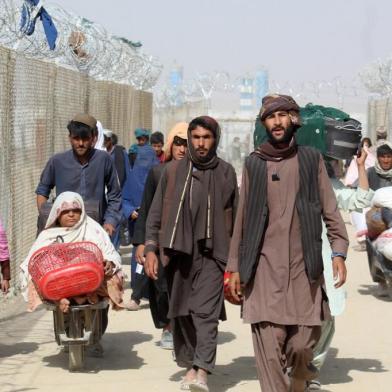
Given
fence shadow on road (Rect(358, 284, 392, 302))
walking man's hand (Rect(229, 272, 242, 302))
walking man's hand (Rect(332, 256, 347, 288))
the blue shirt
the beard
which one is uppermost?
the beard

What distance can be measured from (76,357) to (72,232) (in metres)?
0.79

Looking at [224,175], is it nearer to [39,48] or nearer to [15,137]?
[15,137]

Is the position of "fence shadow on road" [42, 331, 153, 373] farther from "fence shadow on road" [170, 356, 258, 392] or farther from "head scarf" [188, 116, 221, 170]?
"head scarf" [188, 116, 221, 170]

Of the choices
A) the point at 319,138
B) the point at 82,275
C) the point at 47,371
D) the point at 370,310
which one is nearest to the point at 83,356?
the point at 47,371

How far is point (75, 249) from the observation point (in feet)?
25.4

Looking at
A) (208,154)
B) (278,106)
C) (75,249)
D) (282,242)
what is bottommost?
(75,249)

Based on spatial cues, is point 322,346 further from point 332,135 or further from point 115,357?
point 115,357

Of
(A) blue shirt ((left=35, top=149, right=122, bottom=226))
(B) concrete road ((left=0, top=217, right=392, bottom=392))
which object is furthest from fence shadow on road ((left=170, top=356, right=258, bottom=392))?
(A) blue shirt ((left=35, top=149, right=122, bottom=226))

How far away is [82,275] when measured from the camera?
7.61 metres

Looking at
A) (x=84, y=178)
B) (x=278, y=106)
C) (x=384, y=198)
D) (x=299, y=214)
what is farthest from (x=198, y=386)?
(x=384, y=198)

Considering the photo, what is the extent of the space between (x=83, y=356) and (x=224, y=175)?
1533 mm

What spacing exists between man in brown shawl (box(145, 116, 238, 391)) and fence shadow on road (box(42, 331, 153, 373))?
0.76 metres

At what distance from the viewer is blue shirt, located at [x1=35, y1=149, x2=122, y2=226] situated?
8.71 m

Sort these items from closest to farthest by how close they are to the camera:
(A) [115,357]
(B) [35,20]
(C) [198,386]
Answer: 1. (C) [198,386]
2. (A) [115,357]
3. (B) [35,20]
